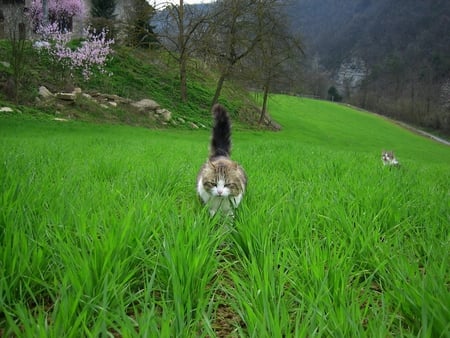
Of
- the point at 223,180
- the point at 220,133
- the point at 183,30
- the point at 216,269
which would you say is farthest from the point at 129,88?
the point at 216,269

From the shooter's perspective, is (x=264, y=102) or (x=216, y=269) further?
(x=264, y=102)

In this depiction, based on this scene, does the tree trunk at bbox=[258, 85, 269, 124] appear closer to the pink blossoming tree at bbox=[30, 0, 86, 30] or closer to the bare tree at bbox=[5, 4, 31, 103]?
the bare tree at bbox=[5, 4, 31, 103]

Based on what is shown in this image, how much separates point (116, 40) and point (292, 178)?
71.2 ft

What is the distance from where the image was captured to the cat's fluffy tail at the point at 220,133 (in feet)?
11.5

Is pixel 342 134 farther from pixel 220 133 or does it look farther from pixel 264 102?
pixel 220 133

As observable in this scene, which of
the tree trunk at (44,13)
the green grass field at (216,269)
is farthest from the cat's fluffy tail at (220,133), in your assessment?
the tree trunk at (44,13)

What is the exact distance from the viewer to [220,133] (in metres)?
3.68

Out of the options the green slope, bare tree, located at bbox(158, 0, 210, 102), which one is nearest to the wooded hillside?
the green slope

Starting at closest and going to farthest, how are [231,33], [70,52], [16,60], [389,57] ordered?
[16,60]
[70,52]
[231,33]
[389,57]

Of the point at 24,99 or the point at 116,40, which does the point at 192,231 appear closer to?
the point at 24,99

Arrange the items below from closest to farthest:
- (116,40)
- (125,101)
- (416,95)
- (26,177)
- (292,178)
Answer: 1. (26,177)
2. (292,178)
3. (125,101)
4. (116,40)
5. (416,95)

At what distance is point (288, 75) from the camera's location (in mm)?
22562

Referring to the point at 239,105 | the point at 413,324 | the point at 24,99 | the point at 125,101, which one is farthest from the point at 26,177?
the point at 239,105

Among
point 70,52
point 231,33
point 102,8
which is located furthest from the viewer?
point 102,8
